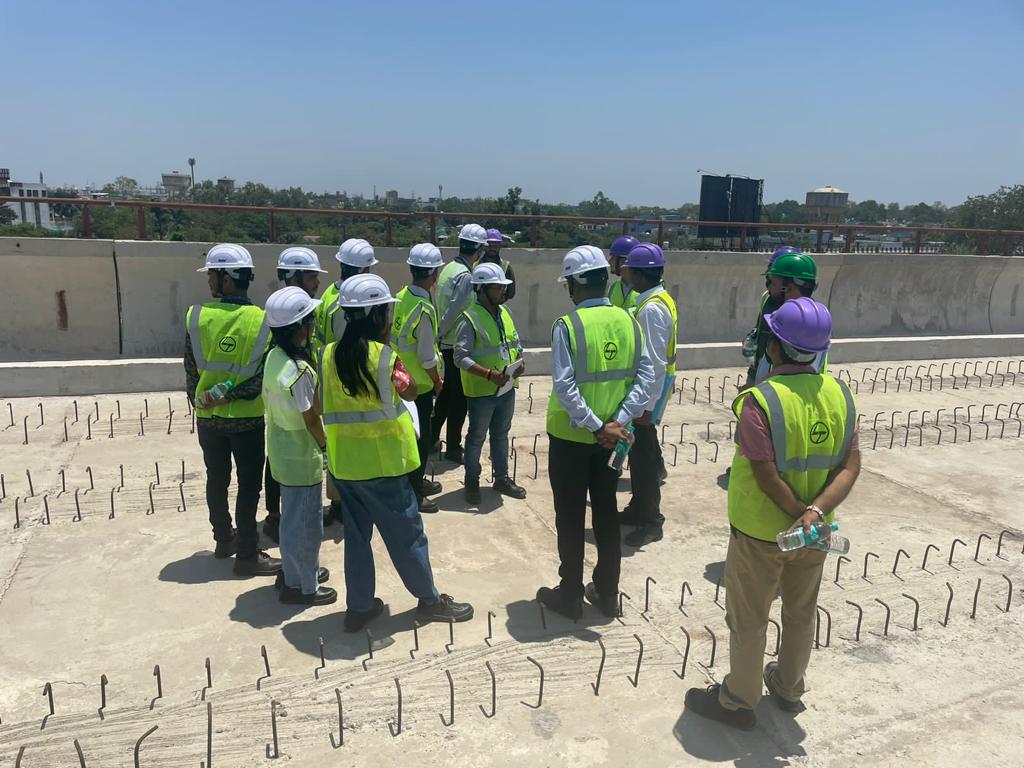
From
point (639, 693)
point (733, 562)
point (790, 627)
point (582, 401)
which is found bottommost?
point (639, 693)

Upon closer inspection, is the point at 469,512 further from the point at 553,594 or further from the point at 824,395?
the point at 824,395

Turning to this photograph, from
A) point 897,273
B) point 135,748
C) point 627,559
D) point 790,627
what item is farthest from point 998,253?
point 135,748

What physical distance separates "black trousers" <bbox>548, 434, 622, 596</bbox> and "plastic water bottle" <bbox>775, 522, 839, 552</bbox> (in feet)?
4.56

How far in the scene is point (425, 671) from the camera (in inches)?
160

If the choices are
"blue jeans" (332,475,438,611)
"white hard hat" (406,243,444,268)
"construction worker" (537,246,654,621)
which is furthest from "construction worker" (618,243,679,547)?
"blue jeans" (332,475,438,611)

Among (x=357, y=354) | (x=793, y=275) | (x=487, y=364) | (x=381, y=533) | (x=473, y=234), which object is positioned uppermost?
(x=473, y=234)

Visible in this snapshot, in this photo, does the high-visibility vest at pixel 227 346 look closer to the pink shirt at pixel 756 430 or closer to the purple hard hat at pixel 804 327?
the pink shirt at pixel 756 430

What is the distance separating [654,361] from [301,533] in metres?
2.73

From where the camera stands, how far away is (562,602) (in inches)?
183

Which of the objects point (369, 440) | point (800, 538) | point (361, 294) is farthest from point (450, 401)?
point (800, 538)

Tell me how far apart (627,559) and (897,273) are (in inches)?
479

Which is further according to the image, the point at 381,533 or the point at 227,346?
the point at 227,346

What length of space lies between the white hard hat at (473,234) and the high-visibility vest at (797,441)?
4458mm

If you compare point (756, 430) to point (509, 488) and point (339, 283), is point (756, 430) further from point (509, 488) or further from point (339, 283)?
point (339, 283)
